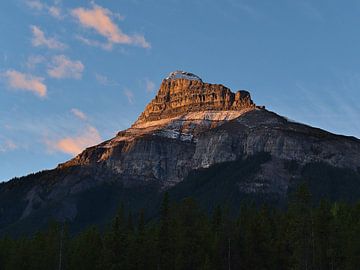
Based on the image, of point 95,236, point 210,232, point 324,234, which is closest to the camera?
point 324,234

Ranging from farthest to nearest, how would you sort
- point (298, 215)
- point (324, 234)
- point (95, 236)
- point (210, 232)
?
point (95, 236) < point (210, 232) < point (324, 234) < point (298, 215)

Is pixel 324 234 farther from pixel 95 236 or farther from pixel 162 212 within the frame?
pixel 95 236

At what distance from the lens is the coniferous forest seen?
94812mm

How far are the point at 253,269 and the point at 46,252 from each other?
34321mm

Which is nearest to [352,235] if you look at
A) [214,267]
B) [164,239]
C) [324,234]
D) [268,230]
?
[324,234]

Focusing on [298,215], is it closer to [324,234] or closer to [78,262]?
[324,234]

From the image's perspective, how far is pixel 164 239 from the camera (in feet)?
333

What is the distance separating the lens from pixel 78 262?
106m

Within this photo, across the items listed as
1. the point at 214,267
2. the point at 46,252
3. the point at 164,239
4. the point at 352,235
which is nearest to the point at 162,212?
the point at 164,239

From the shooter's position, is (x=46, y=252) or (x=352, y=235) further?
(x=46, y=252)

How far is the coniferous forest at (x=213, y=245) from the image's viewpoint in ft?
311

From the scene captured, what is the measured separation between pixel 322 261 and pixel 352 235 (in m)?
7.21

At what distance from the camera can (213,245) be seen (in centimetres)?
10050

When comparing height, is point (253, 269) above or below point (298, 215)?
below
